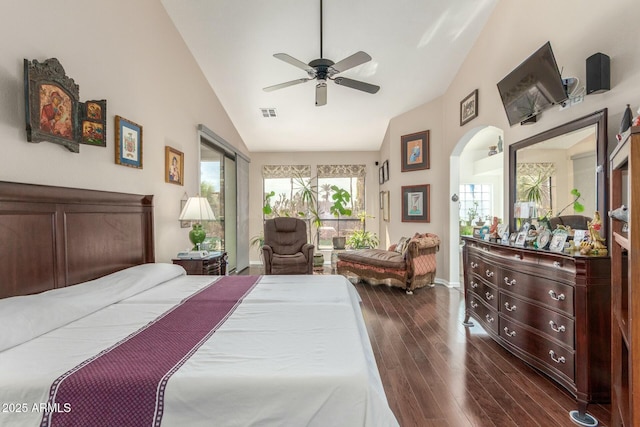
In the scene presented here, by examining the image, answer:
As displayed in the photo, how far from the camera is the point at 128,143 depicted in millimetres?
2818

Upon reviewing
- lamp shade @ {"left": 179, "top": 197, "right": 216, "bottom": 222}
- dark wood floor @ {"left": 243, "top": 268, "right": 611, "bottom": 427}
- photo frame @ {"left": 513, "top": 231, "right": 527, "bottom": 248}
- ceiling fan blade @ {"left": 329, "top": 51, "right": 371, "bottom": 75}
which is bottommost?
dark wood floor @ {"left": 243, "top": 268, "right": 611, "bottom": 427}

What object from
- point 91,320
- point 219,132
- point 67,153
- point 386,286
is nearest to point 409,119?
point 386,286

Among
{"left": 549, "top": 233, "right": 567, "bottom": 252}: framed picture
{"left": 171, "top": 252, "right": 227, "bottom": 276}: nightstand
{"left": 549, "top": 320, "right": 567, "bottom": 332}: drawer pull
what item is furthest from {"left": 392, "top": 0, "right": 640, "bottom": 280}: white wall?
{"left": 171, "top": 252, "right": 227, "bottom": 276}: nightstand

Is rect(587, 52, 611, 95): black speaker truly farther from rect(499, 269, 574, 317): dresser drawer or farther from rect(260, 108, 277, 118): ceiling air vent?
rect(260, 108, 277, 118): ceiling air vent

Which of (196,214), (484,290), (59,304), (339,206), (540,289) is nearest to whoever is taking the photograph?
(59,304)

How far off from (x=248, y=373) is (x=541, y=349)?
2128 mm

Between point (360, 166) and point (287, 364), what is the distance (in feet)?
21.4

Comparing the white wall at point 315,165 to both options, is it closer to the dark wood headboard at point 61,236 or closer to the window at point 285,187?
the window at point 285,187

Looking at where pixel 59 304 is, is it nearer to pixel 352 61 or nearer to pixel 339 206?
pixel 352 61

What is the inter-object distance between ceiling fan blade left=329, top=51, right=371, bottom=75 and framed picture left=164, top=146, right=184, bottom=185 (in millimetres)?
2043

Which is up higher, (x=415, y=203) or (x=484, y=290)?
(x=415, y=203)

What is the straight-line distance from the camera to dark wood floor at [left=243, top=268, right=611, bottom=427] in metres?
1.80

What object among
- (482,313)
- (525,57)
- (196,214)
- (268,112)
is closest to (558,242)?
(482,313)

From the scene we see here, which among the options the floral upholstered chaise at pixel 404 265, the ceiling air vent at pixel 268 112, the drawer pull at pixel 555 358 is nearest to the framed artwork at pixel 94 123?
the ceiling air vent at pixel 268 112
